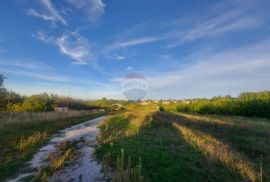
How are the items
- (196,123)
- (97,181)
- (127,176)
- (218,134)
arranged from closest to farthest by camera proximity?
(127,176), (97,181), (218,134), (196,123)

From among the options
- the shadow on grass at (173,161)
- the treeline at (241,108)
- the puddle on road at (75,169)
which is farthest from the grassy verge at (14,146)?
the treeline at (241,108)

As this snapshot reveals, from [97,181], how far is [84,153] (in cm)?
561

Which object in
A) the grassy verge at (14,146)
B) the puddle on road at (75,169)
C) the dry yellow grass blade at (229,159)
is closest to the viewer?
the puddle on road at (75,169)

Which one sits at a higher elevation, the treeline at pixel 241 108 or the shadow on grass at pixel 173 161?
the treeline at pixel 241 108

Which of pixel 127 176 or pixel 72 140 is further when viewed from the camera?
pixel 72 140

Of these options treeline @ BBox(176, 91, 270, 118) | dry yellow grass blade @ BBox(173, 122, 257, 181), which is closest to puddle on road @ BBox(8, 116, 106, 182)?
dry yellow grass blade @ BBox(173, 122, 257, 181)

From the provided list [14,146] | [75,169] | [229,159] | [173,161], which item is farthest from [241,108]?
[75,169]

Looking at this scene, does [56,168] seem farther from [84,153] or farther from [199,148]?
[199,148]

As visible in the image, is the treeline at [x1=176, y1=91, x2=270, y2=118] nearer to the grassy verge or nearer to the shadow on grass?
the grassy verge

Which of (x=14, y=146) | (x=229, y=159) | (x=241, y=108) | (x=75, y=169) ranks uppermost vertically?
(x=241, y=108)

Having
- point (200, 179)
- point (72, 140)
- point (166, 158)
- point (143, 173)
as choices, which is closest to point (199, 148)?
point (166, 158)

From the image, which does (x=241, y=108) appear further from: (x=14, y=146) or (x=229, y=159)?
(x=14, y=146)

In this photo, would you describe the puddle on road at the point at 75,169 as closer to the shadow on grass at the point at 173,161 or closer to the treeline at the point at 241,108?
the shadow on grass at the point at 173,161

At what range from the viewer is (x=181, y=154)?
50.5 feet
